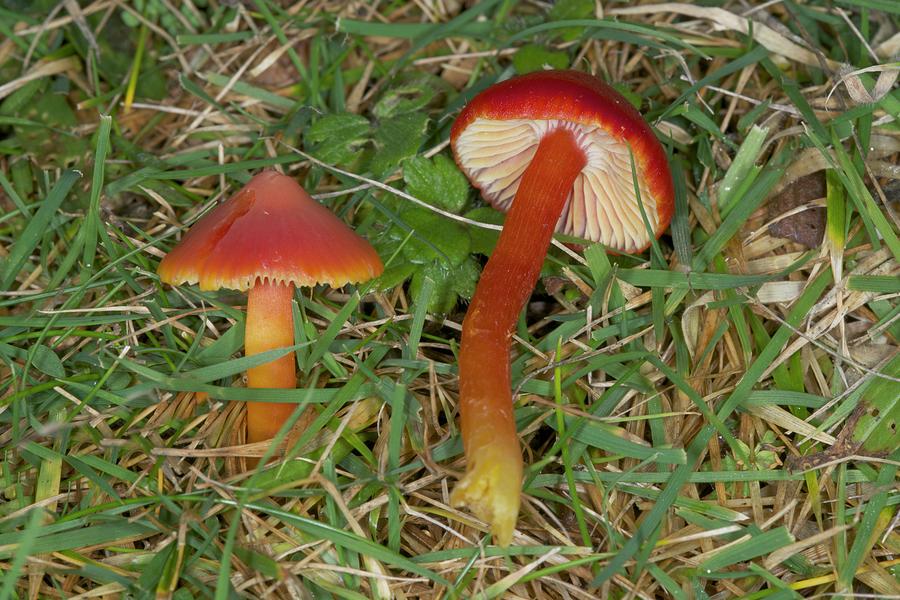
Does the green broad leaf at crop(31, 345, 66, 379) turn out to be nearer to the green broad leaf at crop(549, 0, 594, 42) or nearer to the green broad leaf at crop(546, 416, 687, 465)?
the green broad leaf at crop(546, 416, 687, 465)

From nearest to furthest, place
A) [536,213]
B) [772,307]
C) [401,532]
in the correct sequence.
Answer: [401,532] < [536,213] < [772,307]

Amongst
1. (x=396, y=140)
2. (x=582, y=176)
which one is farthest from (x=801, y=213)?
(x=396, y=140)

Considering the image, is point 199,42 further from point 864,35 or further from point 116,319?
point 864,35

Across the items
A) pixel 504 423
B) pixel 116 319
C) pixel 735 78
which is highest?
pixel 735 78

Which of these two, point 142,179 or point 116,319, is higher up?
point 142,179

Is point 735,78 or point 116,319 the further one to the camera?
point 735,78

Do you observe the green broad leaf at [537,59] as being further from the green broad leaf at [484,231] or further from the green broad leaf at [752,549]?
the green broad leaf at [752,549]

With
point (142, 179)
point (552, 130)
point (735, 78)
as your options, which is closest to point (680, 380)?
point (552, 130)

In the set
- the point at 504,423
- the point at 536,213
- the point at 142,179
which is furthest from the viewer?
the point at 142,179

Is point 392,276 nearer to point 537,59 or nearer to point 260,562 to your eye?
point 260,562
